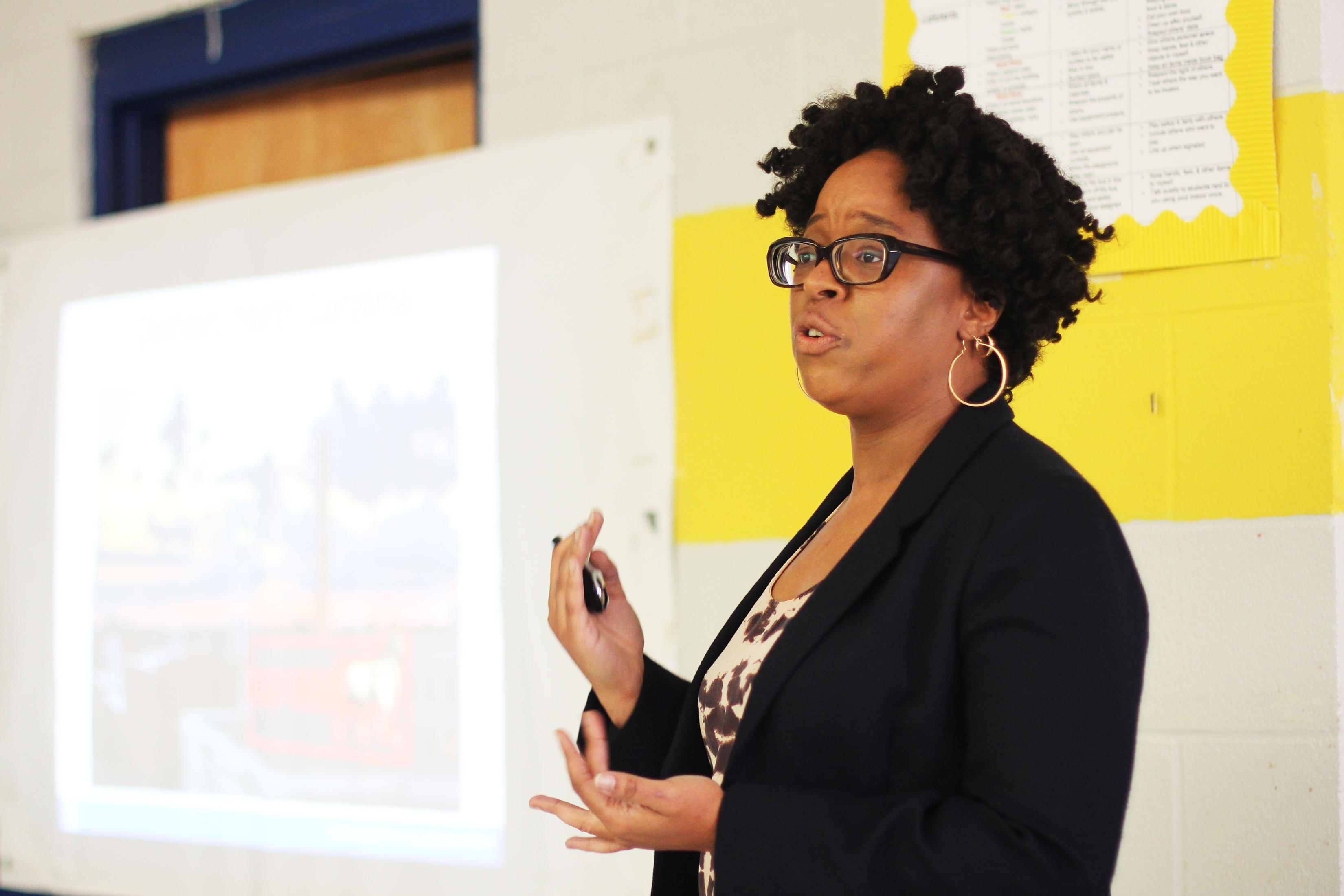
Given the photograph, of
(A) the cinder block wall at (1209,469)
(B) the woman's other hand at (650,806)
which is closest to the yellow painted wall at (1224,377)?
(A) the cinder block wall at (1209,469)

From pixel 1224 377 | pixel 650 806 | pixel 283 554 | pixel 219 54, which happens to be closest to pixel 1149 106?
pixel 1224 377

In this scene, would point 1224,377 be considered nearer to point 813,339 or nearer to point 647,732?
point 813,339

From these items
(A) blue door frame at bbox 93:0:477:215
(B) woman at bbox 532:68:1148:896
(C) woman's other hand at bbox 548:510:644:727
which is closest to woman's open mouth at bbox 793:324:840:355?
(B) woman at bbox 532:68:1148:896

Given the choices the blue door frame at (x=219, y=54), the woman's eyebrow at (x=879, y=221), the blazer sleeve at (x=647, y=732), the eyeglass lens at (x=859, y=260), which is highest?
the blue door frame at (x=219, y=54)

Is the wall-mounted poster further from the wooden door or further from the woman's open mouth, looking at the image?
the wooden door

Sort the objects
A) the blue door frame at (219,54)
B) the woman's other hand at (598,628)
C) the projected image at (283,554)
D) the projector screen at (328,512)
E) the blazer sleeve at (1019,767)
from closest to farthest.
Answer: the blazer sleeve at (1019,767) < the woman's other hand at (598,628) < the projector screen at (328,512) < the projected image at (283,554) < the blue door frame at (219,54)

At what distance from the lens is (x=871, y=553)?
847 mm

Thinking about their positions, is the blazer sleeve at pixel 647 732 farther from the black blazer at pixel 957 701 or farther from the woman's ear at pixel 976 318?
the woman's ear at pixel 976 318

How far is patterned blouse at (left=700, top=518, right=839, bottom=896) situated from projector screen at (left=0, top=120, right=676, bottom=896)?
77cm

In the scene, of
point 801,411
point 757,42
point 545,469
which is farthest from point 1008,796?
point 757,42

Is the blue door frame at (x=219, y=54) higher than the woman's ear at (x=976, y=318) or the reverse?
higher

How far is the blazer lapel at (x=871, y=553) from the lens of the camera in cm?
83

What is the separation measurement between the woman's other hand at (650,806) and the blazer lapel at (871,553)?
2.8 inches

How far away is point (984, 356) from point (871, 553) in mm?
217
